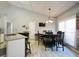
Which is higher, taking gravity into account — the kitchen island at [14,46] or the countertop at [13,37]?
the countertop at [13,37]

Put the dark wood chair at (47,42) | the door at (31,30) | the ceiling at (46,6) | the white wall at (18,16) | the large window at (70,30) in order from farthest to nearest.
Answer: the dark wood chair at (47,42)
the large window at (70,30)
the door at (31,30)
the white wall at (18,16)
the ceiling at (46,6)

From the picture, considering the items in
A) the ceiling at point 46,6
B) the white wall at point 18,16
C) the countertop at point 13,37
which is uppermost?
the ceiling at point 46,6

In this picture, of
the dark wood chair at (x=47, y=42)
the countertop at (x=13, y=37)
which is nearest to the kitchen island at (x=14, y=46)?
the countertop at (x=13, y=37)

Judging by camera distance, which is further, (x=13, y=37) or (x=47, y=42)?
(x=47, y=42)

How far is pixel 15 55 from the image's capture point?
258 cm

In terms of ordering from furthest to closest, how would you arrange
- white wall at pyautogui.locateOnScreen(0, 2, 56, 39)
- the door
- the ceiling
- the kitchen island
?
the door < white wall at pyautogui.locateOnScreen(0, 2, 56, 39) < the ceiling < the kitchen island

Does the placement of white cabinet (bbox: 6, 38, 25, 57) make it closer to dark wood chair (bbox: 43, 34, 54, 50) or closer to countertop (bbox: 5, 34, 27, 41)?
countertop (bbox: 5, 34, 27, 41)

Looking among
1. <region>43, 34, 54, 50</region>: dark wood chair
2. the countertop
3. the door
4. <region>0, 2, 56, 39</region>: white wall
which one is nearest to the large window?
<region>43, 34, 54, 50</region>: dark wood chair

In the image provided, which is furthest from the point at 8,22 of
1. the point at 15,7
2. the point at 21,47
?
the point at 21,47

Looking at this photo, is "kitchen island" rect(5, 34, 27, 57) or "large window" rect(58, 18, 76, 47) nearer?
"kitchen island" rect(5, 34, 27, 57)

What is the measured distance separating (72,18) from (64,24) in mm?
429

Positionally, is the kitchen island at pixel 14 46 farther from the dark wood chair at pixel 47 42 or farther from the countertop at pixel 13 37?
the dark wood chair at pixel 47 42

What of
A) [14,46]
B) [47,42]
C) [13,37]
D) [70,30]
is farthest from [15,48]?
[70,30]

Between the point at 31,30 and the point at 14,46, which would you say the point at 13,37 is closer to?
the point at 14,46
